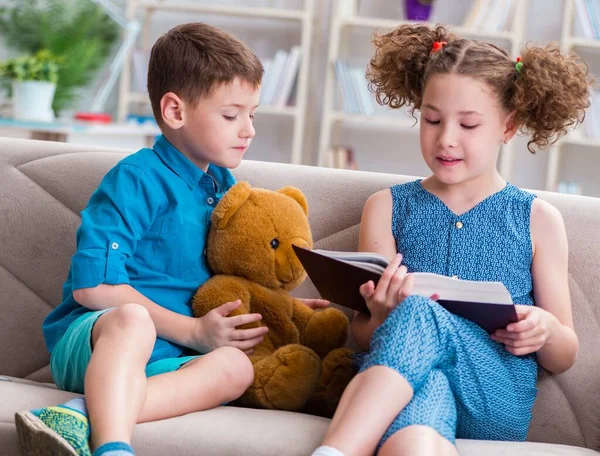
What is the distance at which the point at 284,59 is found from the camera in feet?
14.1

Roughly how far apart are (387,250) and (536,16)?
10.1 ft

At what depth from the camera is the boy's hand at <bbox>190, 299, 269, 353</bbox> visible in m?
1.54

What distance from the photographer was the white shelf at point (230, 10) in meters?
4.30

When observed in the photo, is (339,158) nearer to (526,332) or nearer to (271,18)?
(271,18)

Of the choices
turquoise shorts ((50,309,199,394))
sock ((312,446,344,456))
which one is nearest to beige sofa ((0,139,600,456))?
turquoise shorts ((50,309,199,394))

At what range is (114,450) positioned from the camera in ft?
4.02

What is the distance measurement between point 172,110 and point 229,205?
22cm

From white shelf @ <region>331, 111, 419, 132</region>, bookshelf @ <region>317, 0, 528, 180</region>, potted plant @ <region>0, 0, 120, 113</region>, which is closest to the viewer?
bookshelf @ <region>317, 0, 528, 180</region>

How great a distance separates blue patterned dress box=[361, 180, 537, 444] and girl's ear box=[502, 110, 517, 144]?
104 millimetres

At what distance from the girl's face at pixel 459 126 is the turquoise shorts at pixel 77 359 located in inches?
23.6

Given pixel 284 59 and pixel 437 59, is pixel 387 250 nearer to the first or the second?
pixel 437 59

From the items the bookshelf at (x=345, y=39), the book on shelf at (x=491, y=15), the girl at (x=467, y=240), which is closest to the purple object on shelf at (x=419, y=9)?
the bookshelf at (x=345, y=39)

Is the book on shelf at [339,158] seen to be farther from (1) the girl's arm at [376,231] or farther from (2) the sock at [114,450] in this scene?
(2) the sock at [114,450]

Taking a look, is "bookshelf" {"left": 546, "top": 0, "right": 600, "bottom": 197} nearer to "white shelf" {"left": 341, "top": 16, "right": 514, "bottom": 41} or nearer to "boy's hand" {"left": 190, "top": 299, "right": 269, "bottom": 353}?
"white shelf" {"left": 341, "top": 16, "right": 514, "bottom": 41}
